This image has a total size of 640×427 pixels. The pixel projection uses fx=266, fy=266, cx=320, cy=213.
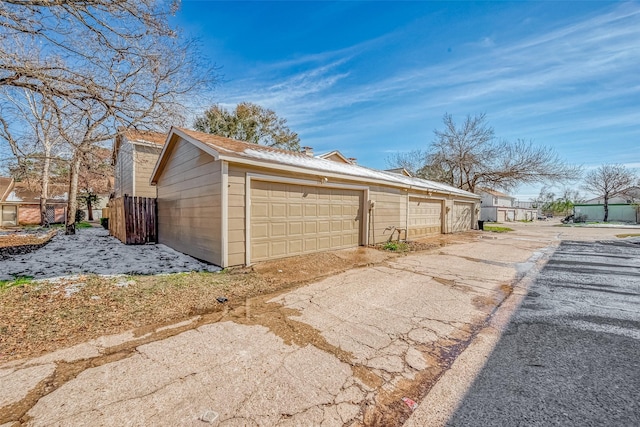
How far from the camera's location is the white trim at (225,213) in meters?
5.80

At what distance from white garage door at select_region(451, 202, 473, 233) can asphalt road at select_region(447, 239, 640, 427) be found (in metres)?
11.7

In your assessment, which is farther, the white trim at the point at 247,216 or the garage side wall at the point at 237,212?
the white trim at the point at 247,216

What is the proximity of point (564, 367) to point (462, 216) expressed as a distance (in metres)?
16.2

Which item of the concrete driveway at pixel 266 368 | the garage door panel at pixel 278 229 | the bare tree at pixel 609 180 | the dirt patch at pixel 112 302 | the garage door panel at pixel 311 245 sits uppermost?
the bare tree at pixel 609 180

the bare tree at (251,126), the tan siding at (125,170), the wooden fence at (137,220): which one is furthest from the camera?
the bare tree at (251,126)

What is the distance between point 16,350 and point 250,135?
21860mm

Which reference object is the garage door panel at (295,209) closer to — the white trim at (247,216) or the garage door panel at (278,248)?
the garage door panel at (278,248)

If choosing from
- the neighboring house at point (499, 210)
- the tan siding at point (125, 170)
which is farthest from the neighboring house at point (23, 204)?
the neighboring house at point (499, 210)

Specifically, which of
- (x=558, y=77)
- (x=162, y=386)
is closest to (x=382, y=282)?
(x=162, y=386)

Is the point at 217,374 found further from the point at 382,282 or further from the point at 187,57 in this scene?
the point at 187,57

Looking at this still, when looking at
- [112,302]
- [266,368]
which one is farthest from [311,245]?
[266,368]

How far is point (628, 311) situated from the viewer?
3.90m

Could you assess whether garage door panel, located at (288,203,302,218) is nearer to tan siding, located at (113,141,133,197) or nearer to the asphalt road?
the asphalt road

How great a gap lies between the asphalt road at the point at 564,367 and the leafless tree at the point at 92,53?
287 inches
